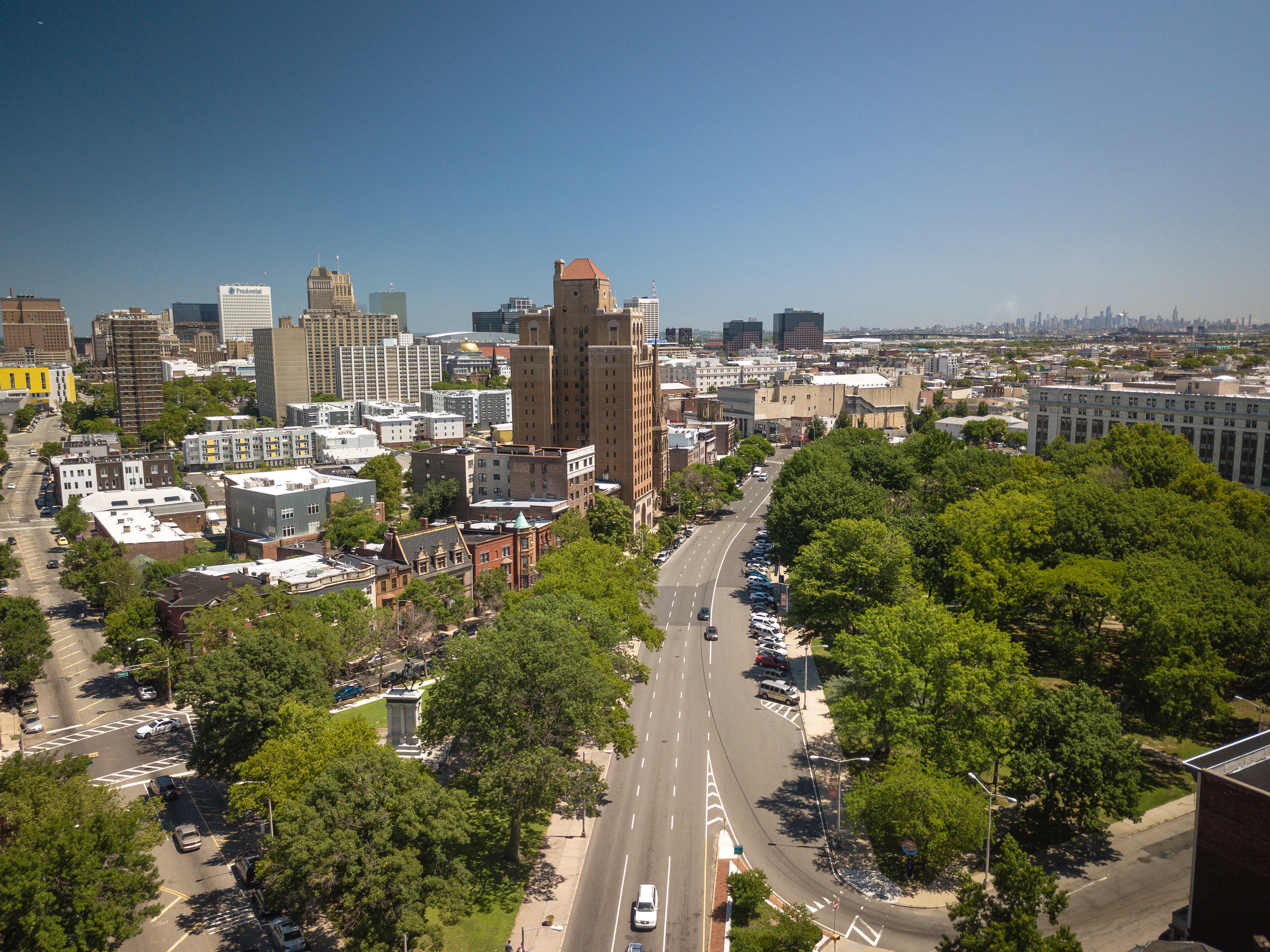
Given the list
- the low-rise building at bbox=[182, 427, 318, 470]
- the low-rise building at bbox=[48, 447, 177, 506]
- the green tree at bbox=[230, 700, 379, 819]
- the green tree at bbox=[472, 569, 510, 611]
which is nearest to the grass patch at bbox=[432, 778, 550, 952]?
the green tree at bbox=[230, 700, 379, 819]

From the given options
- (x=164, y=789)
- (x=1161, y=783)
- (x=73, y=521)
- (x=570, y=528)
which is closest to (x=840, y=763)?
(x=1161, y=783)

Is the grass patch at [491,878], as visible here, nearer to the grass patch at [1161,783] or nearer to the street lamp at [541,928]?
the street lamp at [541,928]

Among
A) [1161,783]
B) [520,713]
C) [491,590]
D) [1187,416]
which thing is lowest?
[1161,783]

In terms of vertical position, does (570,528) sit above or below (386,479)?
above

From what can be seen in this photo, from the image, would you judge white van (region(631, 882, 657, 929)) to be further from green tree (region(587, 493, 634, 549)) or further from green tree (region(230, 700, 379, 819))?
green tree (region(587, 493, 634, 549))

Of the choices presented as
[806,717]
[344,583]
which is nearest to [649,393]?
[344,583]

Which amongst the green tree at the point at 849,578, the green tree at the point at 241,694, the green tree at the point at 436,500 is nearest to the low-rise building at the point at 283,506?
the green tree at the point at 436,500

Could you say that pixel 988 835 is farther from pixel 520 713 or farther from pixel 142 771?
pixel 142 771
